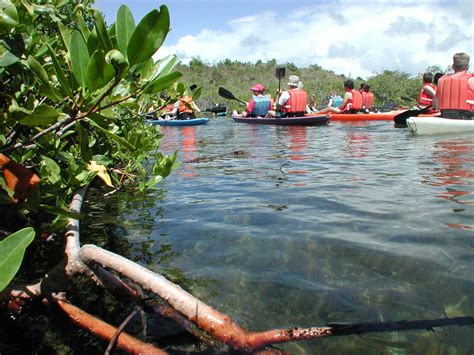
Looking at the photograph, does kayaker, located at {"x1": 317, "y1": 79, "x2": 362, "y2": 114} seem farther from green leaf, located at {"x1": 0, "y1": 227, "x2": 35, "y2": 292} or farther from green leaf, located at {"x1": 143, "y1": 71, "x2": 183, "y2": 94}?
green leaf, located at {"x1": 0, "y1": 227, "x2": 35, "y2": 292}

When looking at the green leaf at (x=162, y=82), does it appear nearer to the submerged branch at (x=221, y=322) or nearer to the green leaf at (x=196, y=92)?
the submerged branch at (x=221, y=322)

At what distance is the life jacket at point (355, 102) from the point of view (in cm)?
1595

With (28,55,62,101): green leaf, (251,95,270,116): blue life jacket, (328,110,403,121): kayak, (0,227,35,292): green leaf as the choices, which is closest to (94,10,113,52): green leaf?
(28,55,62,101): green leaf

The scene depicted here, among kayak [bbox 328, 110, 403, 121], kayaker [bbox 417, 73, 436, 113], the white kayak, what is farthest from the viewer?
kayak [bbox 328, 110, 403, 121]

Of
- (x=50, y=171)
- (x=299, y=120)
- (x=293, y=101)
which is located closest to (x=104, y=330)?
(x=50, y=171)

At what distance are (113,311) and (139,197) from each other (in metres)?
2.35

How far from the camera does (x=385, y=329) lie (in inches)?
71.5

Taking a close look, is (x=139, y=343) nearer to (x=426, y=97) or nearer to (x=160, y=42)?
(x=160, y=42)

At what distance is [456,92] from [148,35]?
9560 mm

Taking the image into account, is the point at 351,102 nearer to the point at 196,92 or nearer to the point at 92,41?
the point at 196,92

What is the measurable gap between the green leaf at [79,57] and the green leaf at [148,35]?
0.18 meters

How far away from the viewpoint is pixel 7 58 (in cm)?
144

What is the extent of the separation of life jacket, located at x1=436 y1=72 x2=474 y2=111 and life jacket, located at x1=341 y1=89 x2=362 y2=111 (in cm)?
657

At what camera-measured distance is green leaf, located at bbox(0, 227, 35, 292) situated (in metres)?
1.05
